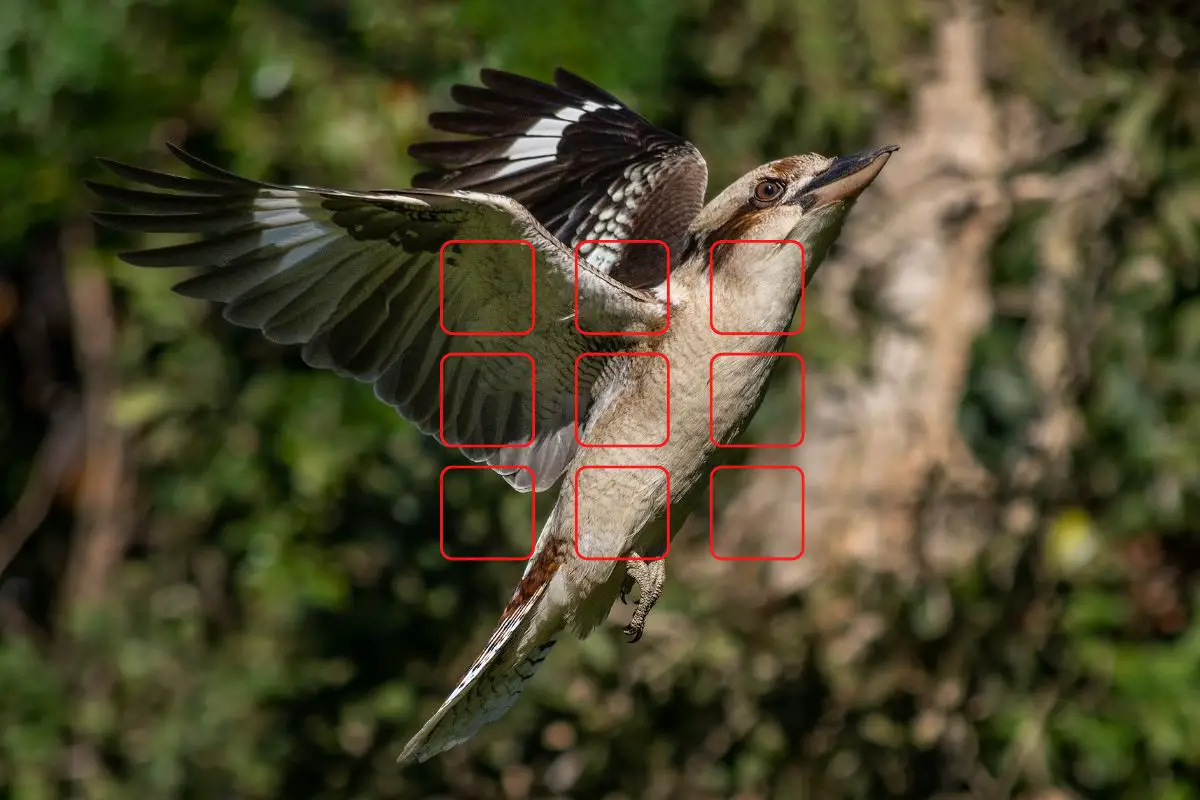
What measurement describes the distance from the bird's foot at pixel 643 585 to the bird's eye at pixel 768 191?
Result: 703 millimetres

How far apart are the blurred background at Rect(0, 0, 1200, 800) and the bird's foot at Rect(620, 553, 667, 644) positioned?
128 cm

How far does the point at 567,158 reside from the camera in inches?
159

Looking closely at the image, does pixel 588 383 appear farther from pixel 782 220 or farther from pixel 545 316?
pixel 782 220

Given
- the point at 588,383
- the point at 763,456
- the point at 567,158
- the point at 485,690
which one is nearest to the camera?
the point at 588,383

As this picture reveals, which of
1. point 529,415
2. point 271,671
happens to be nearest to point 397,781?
point 271,671

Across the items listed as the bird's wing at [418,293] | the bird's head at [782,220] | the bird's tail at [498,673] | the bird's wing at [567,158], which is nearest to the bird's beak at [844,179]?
the bird's head at [782,220]

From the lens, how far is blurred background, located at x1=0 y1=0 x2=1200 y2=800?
16.1 ft

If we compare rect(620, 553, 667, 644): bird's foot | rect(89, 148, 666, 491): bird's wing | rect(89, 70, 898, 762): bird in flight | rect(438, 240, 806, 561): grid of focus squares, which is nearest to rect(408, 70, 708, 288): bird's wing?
rect(89, 70, 898, 762): bird in flight

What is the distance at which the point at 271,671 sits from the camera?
4.95 metres

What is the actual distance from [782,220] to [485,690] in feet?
3.81

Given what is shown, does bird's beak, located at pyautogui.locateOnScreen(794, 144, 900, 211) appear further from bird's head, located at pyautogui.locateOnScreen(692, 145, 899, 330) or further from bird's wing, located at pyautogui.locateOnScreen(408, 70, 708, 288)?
bird's wing, located at pyautogui.locateOnScreen(408, 70, 708, 288)

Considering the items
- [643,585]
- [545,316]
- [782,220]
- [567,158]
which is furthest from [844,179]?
[567,158]

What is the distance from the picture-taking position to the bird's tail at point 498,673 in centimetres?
351

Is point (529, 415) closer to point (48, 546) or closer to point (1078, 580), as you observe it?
point (1078, 580)
